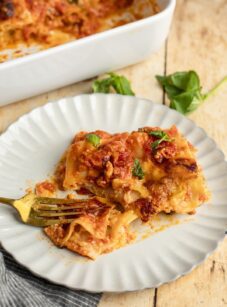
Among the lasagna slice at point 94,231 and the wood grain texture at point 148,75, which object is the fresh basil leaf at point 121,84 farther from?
the lasagna slice at point 94,231

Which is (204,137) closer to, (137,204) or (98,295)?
(137,204)

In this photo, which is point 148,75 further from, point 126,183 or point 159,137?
point 126,183

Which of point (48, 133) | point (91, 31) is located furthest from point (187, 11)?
point (48, 133)

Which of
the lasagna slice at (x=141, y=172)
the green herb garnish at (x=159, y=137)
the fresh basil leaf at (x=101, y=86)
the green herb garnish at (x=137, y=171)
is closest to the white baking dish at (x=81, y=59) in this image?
the fresh basil leaf at (x=101, y=86)

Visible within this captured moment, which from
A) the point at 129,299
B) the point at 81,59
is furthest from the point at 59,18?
the point at 129,299

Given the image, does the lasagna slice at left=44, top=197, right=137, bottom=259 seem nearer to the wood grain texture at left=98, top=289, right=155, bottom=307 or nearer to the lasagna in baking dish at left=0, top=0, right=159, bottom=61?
the wood grain texture at left=98, top=289, right=155, bottom=307

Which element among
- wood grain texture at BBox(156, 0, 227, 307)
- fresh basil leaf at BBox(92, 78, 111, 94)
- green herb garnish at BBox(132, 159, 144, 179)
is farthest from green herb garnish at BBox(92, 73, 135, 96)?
Answer: green herb garnish at BBox(132, 159, 144, 179)
